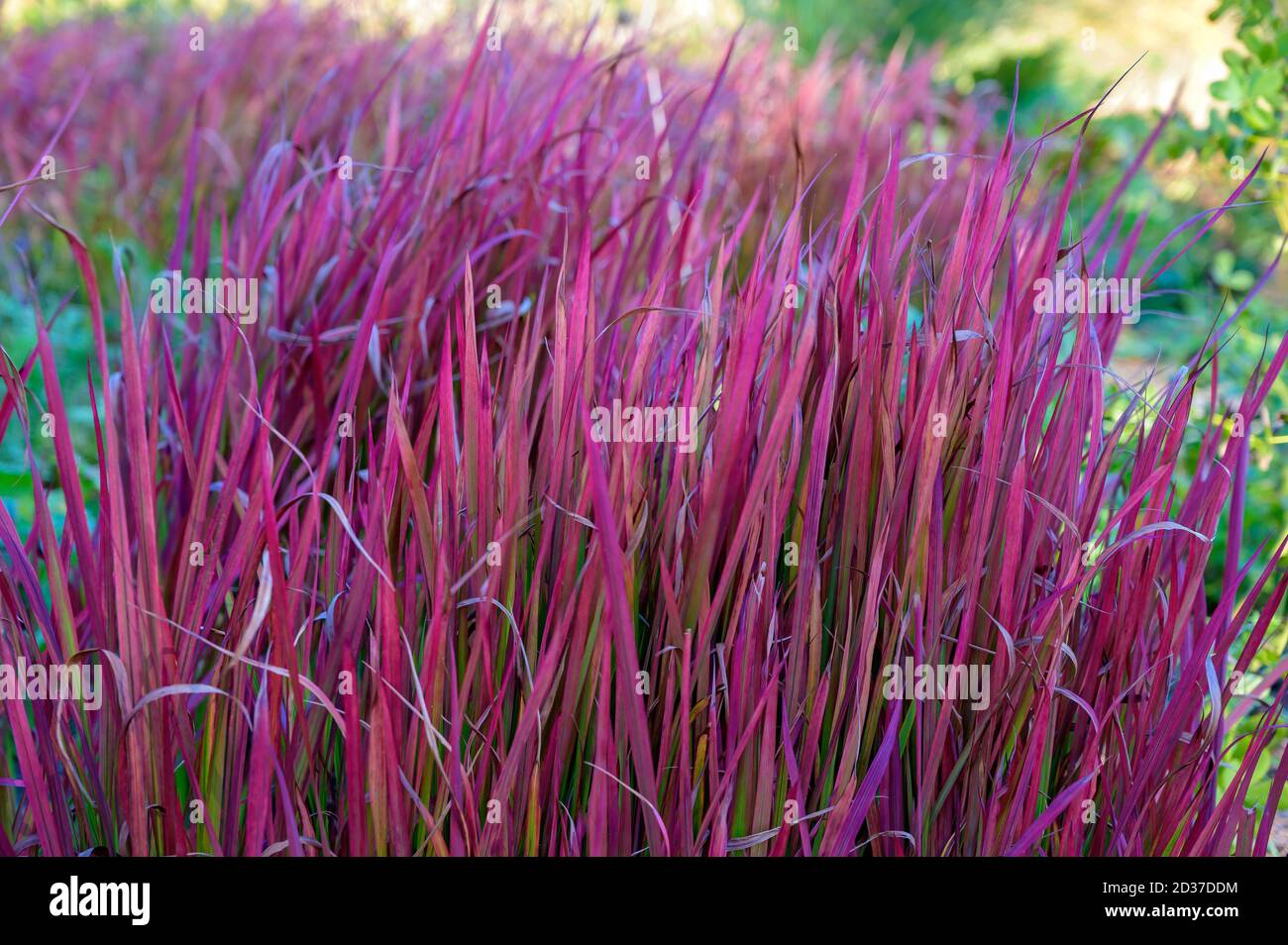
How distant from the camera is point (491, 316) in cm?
162

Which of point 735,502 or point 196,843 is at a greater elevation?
point 735,502

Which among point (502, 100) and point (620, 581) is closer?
point (620, 581)

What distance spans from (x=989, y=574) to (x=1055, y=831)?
9.5 inches

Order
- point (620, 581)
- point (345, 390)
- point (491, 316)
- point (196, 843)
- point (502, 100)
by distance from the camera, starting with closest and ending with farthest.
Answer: point (620, 581) → point (196, 843) → point (345, 390) → point (491, 316) → point (502, 100)

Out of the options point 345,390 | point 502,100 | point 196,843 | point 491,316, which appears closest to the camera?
point 196,843

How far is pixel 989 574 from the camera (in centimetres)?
95

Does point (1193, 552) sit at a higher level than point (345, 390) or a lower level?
lower

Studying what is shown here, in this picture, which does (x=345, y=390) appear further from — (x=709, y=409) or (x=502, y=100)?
(x=502, y=100)
